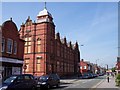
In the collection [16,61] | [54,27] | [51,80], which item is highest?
[54,27]

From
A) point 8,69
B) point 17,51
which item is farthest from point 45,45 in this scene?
point 8,69

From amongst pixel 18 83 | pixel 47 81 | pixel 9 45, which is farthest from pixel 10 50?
pixel 18 83

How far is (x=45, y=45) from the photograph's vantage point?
4647cm

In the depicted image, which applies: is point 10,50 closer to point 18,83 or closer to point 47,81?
point 47,81

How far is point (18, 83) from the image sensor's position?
1800 cm

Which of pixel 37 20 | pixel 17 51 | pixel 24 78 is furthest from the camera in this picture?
pixel 37 20

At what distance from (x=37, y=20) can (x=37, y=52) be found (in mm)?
7166

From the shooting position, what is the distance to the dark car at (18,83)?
17.1 m

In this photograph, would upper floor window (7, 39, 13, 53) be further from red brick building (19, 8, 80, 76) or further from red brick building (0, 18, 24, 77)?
red brick building (19, 8, 80, 76)

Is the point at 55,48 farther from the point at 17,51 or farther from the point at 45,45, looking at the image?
the point at 17,51

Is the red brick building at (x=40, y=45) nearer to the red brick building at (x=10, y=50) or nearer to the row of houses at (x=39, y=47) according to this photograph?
the row of houses at (x=39, y=47)

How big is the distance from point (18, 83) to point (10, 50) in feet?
45.1

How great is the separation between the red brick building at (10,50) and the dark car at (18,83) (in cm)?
924

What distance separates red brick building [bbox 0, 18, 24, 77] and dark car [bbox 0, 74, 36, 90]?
30.3ft
